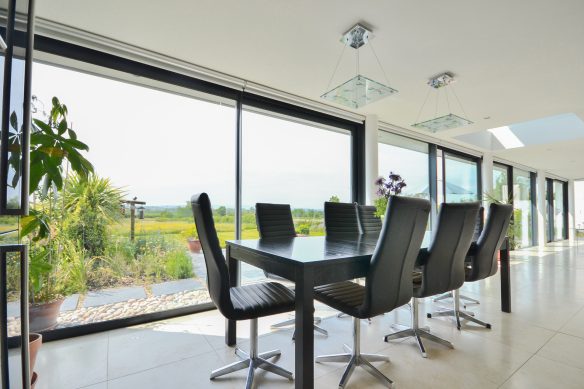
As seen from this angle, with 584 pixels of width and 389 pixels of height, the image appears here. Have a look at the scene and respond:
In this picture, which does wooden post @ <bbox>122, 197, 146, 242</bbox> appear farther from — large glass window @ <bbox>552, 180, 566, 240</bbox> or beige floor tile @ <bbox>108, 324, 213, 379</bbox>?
large glass window @ <bbox>552, 180, 566, 240</bbox>

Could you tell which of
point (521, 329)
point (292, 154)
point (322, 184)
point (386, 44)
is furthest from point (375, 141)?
point (521, 329)

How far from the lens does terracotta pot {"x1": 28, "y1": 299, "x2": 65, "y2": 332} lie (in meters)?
2.28

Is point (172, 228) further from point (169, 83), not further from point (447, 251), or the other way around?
point (447, 251)

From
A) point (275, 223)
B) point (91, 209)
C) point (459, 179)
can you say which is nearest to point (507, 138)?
point (459, 179)

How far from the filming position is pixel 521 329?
262cm

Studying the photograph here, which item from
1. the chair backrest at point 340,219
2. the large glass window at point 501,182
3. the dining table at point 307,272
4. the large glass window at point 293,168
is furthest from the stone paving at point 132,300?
the large glass window at point 501,182

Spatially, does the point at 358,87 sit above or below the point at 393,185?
above

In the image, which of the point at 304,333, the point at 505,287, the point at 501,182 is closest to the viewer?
the point at 304,333

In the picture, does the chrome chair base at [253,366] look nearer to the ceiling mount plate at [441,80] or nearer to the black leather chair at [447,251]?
the black leather chair at [447,251]

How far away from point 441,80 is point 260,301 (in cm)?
307

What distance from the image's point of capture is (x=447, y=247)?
2064mm

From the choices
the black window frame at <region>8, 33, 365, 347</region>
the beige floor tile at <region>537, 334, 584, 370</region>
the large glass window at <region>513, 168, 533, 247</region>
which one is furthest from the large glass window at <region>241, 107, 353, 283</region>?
the large glass window at <region>513, 168, 533, 247</region>

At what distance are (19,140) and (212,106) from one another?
2.44 meters

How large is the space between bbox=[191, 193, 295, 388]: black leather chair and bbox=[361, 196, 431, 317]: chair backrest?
0.50 meters
